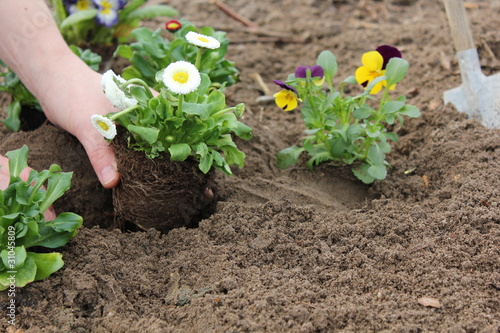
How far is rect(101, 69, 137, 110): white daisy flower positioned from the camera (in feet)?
6.73

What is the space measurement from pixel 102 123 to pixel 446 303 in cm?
136

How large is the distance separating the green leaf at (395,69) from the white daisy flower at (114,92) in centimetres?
112

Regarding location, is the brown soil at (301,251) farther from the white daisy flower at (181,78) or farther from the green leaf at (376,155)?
the white daisy flower at (181,78)

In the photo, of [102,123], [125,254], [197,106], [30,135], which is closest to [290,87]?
[197,106]

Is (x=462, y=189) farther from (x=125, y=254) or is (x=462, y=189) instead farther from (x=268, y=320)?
(x=125, y=254)

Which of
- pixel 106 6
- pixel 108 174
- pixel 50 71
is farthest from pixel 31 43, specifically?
pixel 106 6

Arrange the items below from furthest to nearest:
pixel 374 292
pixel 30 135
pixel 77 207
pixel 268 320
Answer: pixel 30 135
pixel 77 207
pixel 374 292
pixel 268 320

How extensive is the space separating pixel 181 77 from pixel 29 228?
0.75 metres

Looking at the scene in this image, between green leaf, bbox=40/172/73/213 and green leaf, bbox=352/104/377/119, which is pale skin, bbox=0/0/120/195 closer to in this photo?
green leaf, bbox=40/172/73/213

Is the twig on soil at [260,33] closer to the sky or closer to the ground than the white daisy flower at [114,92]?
closer to the ground

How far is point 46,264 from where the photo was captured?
2.01m

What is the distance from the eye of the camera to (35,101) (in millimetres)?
3008

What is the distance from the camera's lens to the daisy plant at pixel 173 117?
2049 mm

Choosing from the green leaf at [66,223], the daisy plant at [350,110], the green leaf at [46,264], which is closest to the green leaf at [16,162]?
the green leaf at [66,223]
